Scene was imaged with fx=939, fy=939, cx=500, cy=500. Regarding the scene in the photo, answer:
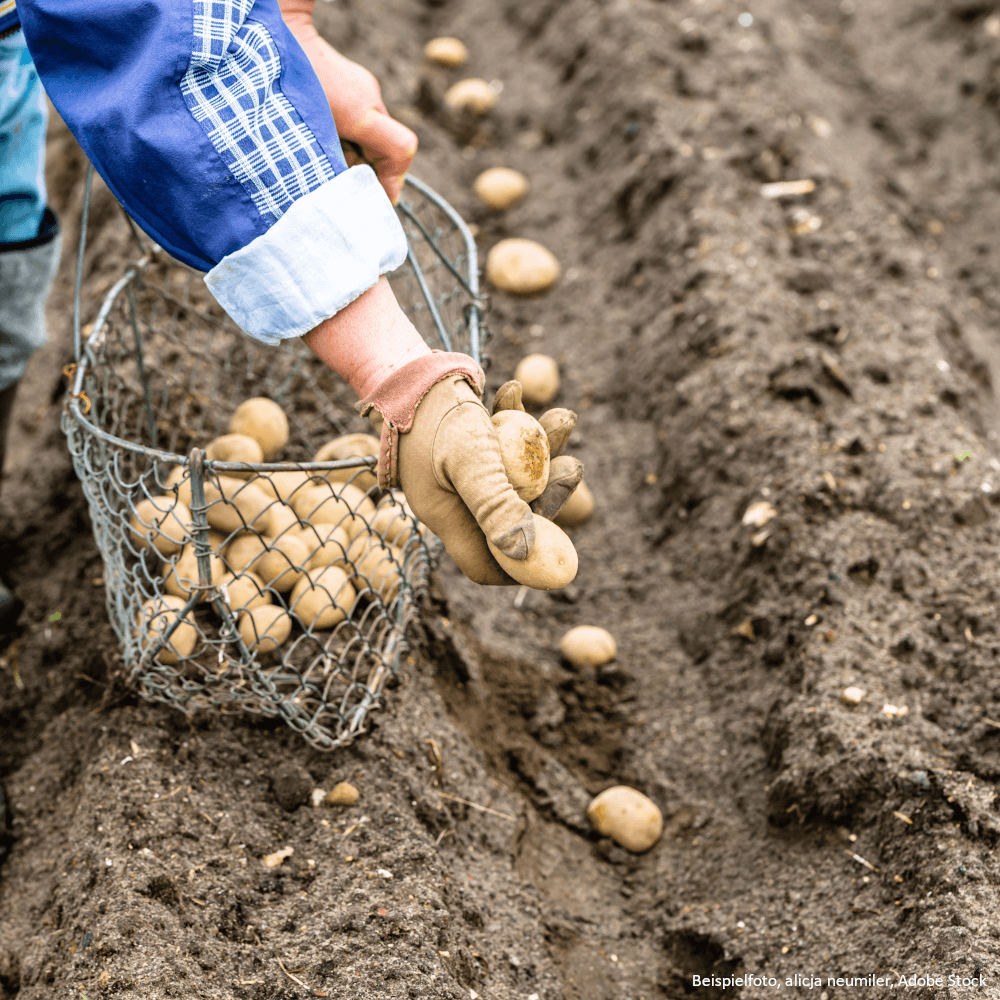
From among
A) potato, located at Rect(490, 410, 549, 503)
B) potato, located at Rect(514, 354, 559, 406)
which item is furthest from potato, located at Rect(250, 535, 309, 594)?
potato, located at Rect(514, 354, 559, 406)

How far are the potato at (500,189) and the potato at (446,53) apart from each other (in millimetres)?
877

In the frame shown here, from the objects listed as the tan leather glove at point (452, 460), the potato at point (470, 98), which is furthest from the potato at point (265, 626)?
the potato at point (470, 98)

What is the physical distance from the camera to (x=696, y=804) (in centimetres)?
170

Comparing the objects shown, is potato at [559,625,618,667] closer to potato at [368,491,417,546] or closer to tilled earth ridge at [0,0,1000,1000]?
tilled earth ridge at [0,0,1000,1000]

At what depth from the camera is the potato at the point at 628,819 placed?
164 cm

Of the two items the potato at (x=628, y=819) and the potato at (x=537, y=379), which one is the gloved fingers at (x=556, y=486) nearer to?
the potato at (x=628, y=819)

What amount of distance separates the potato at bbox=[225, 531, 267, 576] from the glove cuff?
0.61m

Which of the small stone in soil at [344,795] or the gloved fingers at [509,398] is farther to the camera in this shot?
the small stone in soil at [344,795]

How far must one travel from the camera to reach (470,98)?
3.41 meters

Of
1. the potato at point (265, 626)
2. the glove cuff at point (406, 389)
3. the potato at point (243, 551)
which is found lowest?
the potato at point (265, 626)

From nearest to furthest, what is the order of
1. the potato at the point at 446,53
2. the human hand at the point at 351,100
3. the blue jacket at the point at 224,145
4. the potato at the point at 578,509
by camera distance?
the blue jacket at the point at 224,145 < the human hand at the point at 351,100 < the potato at the point at 578,509 < the potato at the point at 446,53

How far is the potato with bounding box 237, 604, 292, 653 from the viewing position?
159 cm

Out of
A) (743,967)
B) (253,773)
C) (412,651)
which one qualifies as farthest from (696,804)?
(253,773)

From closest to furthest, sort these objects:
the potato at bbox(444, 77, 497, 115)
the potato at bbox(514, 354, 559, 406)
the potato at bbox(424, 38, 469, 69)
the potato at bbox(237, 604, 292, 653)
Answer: the potato at bbox(237, 604, 292, 653) < the potato at bbox(514, 354, 559, 406) < the potato at bbox(444, 77, 497, 115) < the potato at bbox(424, 38, 469, 69)
